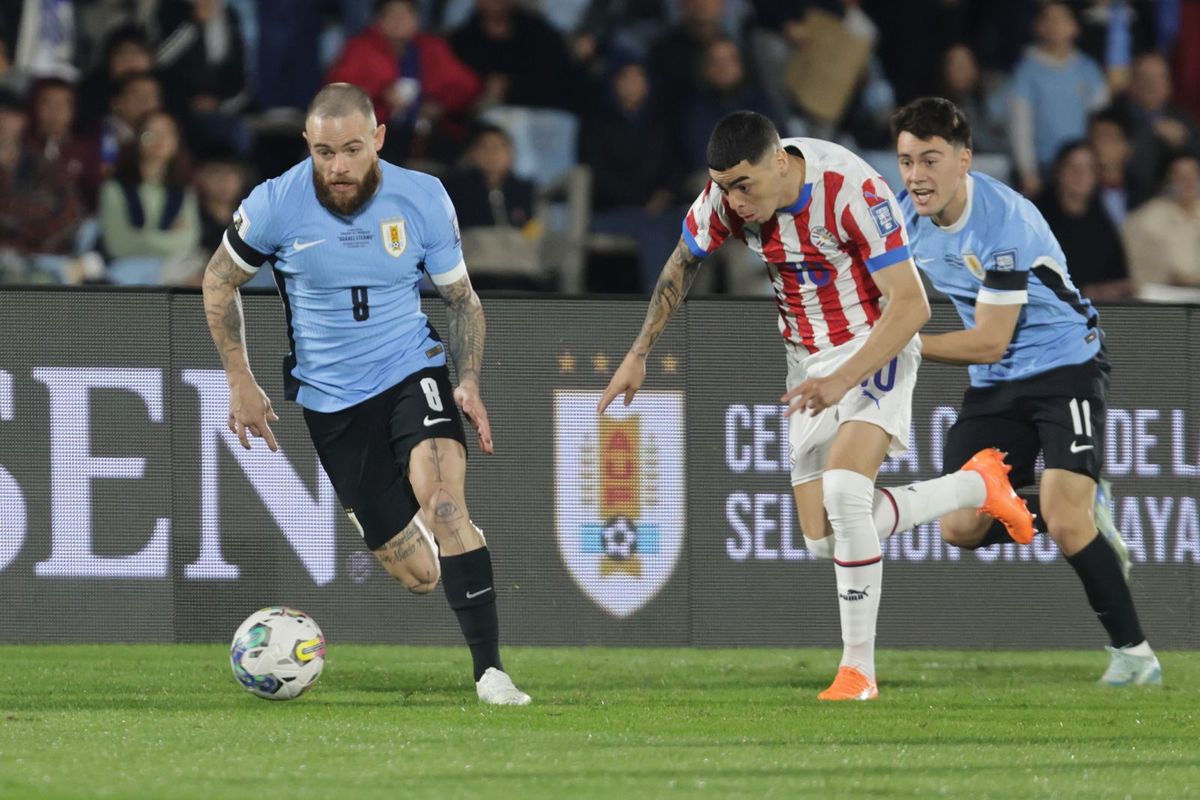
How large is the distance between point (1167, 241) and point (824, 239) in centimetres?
598

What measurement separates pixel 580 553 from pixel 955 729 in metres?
2.82

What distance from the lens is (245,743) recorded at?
5.75 m

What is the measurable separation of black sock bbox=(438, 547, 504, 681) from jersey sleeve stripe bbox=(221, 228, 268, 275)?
1322mm

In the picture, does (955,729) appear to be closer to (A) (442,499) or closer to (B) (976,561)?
(A) (442,499)

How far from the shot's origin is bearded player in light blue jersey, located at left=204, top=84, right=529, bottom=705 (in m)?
6.88

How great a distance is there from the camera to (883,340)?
6.79m

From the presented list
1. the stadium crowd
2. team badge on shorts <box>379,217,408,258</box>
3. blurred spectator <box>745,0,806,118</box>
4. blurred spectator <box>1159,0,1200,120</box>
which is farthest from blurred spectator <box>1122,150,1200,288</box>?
team badge on shorts <box>379,217,408,258</box>

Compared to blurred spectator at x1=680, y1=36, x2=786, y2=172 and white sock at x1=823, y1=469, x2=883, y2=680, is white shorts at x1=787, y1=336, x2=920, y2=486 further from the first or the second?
blurred spectator at x1=680, y1=36, x2=786, y2=172

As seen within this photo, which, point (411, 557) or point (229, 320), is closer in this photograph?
point (229, 320)

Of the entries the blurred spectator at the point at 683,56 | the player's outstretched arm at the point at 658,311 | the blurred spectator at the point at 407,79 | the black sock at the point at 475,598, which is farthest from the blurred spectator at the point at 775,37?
Answer: the black sock at the point at 475,598

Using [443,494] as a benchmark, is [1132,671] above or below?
below

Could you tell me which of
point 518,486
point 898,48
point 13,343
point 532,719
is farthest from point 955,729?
point 898,48

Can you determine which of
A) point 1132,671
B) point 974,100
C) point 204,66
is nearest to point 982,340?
point 1132,671

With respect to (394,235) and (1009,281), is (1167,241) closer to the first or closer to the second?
(1009,281)
